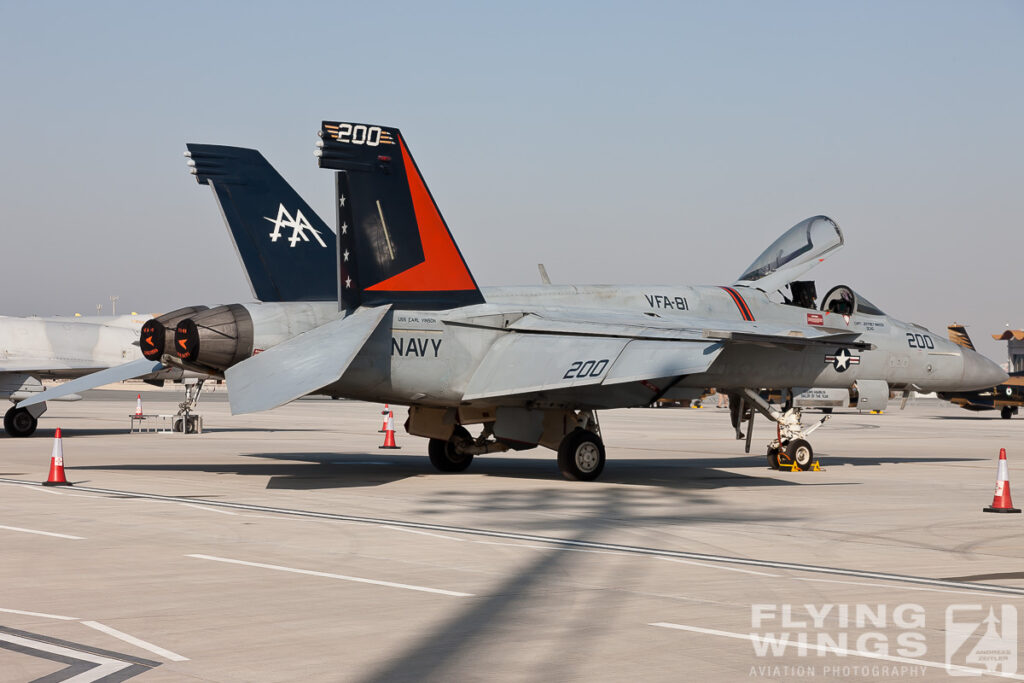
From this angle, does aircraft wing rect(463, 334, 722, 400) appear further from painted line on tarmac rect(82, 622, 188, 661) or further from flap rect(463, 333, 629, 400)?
painted line on tarmac rect(82, 622, 188, 661)

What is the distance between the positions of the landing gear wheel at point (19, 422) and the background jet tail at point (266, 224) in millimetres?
11922

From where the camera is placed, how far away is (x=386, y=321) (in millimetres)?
15875

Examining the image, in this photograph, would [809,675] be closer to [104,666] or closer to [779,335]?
[104,666]

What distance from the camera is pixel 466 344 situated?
16.6 metres

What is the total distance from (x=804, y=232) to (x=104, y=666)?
53.0ft

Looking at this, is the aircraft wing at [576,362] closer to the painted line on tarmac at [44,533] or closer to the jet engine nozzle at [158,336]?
the jet engine nozzle at [158,336]

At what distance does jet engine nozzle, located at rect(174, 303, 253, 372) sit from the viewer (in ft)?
49.6

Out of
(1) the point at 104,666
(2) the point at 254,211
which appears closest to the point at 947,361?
(2) the point at 254,211

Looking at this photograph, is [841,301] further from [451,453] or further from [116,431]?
[116,431]

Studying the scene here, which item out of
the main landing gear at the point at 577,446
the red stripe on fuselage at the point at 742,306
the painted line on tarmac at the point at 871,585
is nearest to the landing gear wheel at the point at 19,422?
the main landing gear at the point at 577,446

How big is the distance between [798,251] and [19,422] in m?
20.4

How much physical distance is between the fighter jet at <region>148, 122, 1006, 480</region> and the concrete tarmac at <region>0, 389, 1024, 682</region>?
116 cm

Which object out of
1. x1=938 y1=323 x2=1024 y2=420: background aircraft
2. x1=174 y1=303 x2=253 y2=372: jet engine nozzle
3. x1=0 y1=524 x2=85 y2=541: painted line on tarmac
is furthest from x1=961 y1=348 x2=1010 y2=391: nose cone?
x1=938 y1=323 x2=1024 y2=420: background aircraft

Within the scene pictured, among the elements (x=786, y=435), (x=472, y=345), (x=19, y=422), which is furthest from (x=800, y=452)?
(x=19, y=422)
